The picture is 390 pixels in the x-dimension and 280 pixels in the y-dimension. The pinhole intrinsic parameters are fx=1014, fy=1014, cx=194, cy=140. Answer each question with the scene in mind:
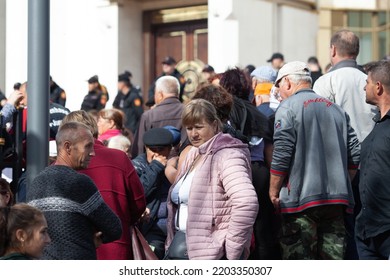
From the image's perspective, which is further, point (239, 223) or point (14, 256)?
point (239, 223)

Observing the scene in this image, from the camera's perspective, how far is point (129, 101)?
16969 millimetres

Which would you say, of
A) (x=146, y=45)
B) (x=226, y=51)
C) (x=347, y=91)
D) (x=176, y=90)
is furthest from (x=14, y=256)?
(x=146, y=45)

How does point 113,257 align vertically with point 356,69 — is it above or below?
below

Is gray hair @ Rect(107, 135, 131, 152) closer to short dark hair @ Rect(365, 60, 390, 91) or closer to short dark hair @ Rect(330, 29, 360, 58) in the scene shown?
short dark hair @ Rect(330, 29, 360, 58)

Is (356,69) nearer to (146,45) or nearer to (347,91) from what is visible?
(347,91)

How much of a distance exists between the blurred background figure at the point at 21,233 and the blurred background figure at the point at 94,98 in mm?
11741

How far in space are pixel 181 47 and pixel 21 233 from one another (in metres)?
15.5

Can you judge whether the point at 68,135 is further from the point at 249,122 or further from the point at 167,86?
the point at 167,86

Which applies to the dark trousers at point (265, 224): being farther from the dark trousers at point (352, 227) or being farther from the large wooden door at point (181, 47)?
the large wooden door at point (181, 47)

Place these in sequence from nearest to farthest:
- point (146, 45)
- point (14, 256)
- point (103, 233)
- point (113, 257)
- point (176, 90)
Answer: point (14, 256) → point (103, 233) → point (113, 257) → point (176, 90) → point (146, 45)

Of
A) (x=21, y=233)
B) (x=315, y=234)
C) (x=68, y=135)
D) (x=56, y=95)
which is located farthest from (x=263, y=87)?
(x=56, y=95)

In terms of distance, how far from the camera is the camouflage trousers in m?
7.38

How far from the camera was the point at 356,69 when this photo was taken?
27.9ft

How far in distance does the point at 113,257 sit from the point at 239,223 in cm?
98
